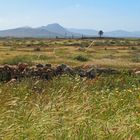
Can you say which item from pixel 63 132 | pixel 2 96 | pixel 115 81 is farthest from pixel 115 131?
pixel 115 81

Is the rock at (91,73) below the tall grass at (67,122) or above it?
below

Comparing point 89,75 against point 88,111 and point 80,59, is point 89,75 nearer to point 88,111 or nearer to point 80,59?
point 88,111

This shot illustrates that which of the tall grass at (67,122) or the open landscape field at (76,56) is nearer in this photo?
the tall grass at (67,122)

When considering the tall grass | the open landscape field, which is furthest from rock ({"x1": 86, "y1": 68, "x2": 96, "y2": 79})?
the tall grass

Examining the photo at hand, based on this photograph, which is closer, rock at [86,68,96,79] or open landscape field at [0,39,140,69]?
rock at [86,68,96,79]

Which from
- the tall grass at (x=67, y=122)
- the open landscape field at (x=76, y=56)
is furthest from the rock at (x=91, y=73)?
the tall grass at (x=67, y=122)

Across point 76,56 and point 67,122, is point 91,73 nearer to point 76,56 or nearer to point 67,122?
point 67,122

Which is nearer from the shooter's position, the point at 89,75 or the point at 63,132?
the point at 63,132

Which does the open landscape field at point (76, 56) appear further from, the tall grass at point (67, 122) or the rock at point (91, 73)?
the tall grass at point (67, 122)

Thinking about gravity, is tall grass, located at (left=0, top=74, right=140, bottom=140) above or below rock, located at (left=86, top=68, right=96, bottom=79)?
above

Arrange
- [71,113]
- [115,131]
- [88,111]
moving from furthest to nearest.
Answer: [88,111]
[71,113]
[115,131]

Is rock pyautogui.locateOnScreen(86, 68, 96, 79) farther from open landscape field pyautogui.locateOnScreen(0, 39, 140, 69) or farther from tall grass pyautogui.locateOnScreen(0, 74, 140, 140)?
tall grass pyautogui.locateOnScreen(0, 74, 140, 140)

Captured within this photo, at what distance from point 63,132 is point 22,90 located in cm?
487

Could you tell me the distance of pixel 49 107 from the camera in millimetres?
6473
